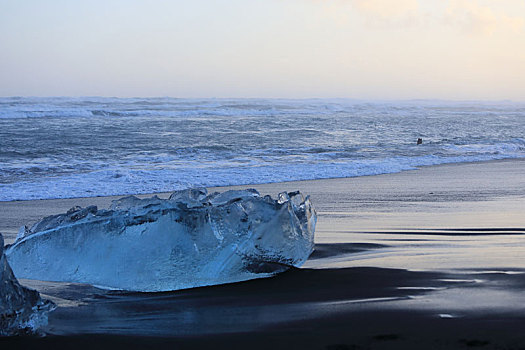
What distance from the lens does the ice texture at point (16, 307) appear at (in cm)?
235

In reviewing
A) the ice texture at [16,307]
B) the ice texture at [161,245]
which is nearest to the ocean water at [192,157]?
the ice texture at [161,245]

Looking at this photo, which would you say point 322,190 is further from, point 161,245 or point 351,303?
point 351,303

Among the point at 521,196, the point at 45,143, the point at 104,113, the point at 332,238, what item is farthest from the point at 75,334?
the point at 104,113

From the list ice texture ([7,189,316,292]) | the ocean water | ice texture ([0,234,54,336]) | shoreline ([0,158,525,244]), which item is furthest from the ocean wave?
ice texture ([0,234,54,336])

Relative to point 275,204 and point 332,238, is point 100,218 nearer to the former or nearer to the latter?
point 275,204

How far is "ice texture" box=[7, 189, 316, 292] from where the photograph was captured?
3184 millimetres

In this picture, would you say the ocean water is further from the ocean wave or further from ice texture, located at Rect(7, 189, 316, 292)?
ice texture, located at Rect(7, 189, 316, 292)

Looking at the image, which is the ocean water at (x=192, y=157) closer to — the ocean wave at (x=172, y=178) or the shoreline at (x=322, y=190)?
the ocean wave at (x=172, y=178)

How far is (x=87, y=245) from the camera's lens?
3244mm

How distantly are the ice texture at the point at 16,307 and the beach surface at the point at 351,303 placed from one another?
7cm

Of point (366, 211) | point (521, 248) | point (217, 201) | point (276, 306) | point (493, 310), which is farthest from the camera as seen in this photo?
point (366, 211)

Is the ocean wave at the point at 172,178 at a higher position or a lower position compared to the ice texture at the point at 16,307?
lower

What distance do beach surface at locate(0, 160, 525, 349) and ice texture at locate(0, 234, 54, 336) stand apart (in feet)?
0.24

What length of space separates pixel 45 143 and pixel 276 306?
53.9ft
